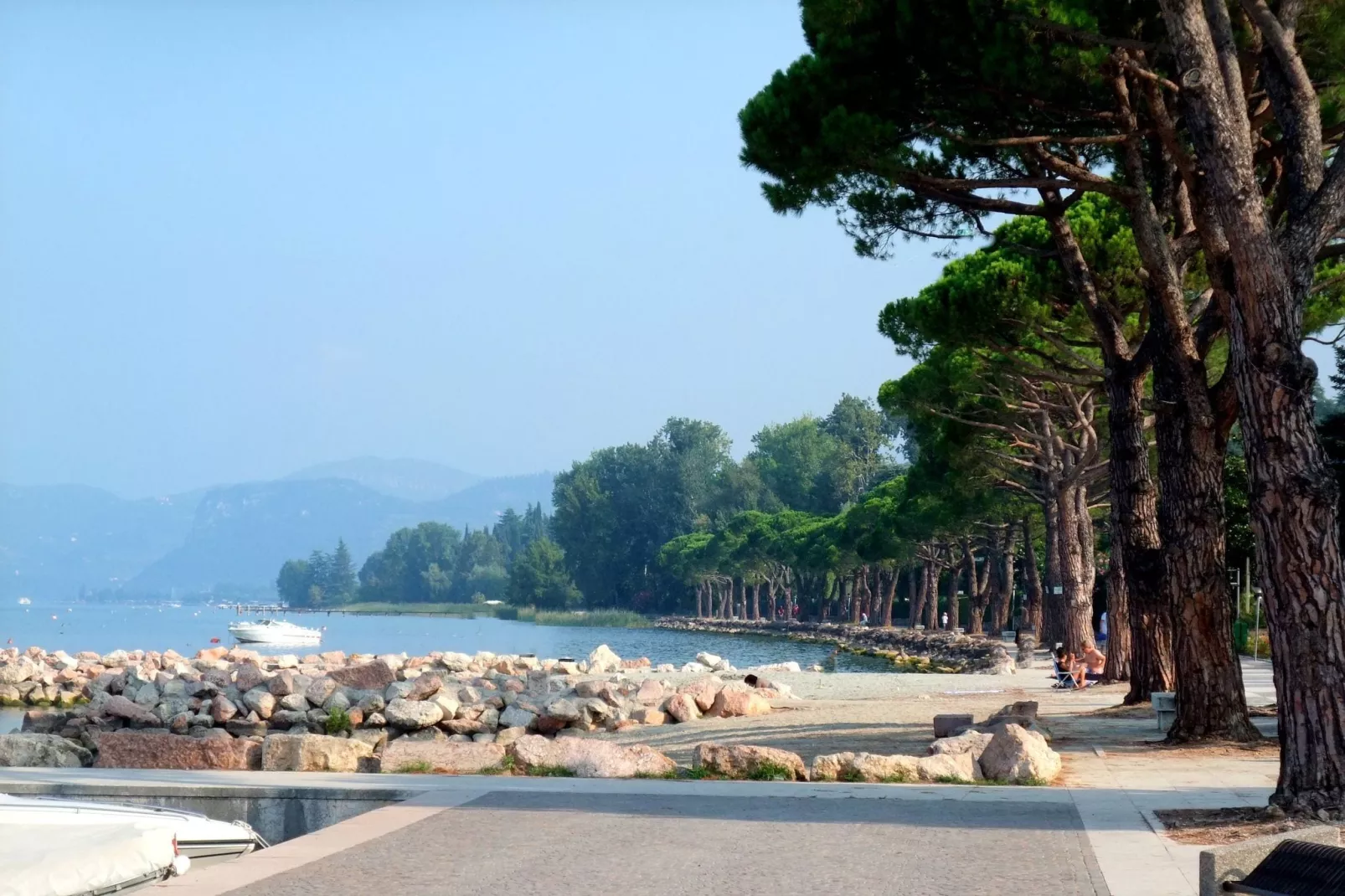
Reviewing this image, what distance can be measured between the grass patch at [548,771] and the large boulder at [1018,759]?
11.0 ft

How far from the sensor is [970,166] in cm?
1559

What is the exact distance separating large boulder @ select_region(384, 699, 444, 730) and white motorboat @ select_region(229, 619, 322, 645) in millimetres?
78544

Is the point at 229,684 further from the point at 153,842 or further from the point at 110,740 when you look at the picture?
the point at 153,842

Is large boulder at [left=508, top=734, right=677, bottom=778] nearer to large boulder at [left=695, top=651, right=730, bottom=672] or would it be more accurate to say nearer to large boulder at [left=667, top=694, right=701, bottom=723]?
large boulder at [left=667, top=694, right=701, bottom=723]

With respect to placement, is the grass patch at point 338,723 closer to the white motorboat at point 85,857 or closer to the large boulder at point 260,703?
the large boulder at point 260,703

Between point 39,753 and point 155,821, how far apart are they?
23.1 ft

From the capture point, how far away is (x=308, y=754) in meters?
13.3

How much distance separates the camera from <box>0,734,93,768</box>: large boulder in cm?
1554

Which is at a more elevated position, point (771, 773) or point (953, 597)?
point (953, 597)

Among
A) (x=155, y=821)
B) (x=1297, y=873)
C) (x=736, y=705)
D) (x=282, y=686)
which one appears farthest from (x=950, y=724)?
(x=282, y=686)

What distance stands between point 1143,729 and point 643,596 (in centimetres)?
12521

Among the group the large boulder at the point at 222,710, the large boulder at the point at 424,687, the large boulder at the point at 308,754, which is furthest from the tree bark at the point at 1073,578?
the large boulder at the point at 308,754

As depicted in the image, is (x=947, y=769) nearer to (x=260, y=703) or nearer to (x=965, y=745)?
(x=965, y=745)

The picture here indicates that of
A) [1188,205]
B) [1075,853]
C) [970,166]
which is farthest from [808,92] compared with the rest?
[1075,853]
